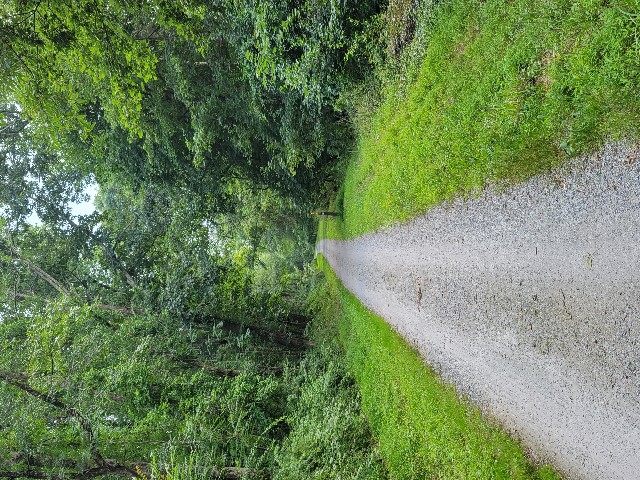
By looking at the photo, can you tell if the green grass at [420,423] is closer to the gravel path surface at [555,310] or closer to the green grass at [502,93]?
the gravel path surface at [555,310]

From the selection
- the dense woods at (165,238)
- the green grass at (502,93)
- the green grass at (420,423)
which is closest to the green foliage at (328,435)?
the dense woods at (165,238)

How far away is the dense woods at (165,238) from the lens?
868 cm

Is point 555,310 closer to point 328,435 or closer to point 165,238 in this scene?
point 328,435

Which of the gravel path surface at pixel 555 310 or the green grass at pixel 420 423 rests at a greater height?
the gravel path surface at pixel 555 310

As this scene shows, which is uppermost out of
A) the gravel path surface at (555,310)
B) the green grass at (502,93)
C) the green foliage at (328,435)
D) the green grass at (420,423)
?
the green grass at (502,93)

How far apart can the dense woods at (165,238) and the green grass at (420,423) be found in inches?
32.1

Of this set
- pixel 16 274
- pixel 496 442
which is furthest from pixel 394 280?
pixel 16 274

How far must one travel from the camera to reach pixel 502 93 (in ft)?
22.1

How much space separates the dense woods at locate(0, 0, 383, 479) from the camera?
868 cm

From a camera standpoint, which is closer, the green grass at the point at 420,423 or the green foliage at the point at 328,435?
the green grass at the point at 420,423

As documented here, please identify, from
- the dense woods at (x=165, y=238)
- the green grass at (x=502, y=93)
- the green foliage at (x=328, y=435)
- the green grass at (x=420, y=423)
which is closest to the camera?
the green grass at (x=502, y=93)

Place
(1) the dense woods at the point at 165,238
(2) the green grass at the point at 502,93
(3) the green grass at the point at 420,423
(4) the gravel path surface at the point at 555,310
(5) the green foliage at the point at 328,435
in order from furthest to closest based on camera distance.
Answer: (5) the green foliage at the point at 328,435, (1) the dense woods at the point at 165,238, (3) the green grass at the point at 420,423, (2) the green grass at the point at 502,93, (4) the gravel path surface at the point at 555,310

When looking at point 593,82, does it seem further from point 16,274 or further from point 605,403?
point 16,274

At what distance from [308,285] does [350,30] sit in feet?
68.7
